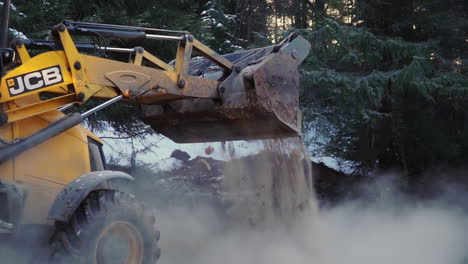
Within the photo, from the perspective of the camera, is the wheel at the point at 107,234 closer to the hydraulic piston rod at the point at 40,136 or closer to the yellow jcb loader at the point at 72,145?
the yellow jcb loader at the point at 72,145

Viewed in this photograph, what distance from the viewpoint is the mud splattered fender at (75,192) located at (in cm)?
419

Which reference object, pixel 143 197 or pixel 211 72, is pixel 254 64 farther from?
pixel 143 197

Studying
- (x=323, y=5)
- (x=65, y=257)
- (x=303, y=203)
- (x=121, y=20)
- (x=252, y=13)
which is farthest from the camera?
(x=252, y=13)

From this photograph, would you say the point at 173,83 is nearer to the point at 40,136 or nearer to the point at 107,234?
the point at 40,136

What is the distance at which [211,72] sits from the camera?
639 cm

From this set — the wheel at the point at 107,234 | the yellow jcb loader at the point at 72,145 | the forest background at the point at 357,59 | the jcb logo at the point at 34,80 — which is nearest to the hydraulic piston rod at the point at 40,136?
the yellow jcb loader at the point at 72,145

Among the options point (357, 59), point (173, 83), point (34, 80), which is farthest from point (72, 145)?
point (357, 59)

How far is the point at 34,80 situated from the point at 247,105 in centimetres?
221

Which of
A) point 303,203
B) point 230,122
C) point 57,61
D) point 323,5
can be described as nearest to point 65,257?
point 57,61

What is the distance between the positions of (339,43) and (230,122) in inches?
180

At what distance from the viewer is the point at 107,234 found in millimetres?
4430

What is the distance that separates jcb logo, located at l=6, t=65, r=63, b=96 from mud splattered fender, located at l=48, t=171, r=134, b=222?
0.76 meters

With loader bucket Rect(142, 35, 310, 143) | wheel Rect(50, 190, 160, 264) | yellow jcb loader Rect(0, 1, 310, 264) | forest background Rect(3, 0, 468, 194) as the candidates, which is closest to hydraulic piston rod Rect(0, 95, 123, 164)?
yellow jcb loader Rect(0, 1, 310, 264)

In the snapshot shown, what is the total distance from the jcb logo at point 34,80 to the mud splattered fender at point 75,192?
0.76 metres
